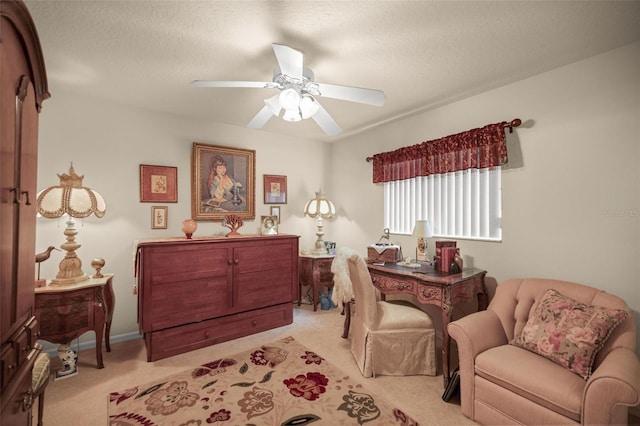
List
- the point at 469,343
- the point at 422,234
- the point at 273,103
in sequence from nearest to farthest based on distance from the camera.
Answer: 1. the point at 469,343
2. the point at 273,103
3. the point at 422,234

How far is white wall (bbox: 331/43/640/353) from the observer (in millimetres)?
1986

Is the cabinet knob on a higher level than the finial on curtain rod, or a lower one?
lower

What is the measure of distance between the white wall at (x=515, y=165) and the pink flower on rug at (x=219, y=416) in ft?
6.09

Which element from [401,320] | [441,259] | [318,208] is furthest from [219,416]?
[318,208]

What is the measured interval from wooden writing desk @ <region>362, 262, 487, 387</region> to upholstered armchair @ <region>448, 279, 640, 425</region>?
0.27 meters

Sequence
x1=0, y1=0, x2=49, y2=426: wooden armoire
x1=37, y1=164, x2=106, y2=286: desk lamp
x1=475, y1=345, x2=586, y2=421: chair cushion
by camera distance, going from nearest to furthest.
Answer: x1=0, y1=0, x2=49, y2=426: wooden armoire, x1=475, y1=345, x2=586, y2=421: chair cushion, x1=37, y1=164, x2=106, y2=286: desk lamp

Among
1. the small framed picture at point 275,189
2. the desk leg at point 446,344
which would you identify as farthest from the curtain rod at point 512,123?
the small framed picture at point 275,189

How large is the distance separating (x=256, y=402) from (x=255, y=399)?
34mm

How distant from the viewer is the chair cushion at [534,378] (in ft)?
4.77

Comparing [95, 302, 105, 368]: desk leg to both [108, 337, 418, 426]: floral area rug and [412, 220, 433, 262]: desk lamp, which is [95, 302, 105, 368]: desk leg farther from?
[412, 220, 433, 262]: desk lamp

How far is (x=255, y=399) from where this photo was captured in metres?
2.04

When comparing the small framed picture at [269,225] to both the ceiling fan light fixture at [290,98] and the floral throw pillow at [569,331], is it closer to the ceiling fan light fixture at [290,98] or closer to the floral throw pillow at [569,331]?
the ceiling fan light fixture at [290,98]

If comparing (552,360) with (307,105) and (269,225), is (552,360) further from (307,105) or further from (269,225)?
(269,225)

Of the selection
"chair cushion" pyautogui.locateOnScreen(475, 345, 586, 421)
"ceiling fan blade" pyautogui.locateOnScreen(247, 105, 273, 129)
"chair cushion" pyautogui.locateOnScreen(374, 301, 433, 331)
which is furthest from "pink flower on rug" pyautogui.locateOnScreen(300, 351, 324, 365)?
"ceiling fan blade" pyautogui.locateOnScreen(247, 105, 273, 129)
